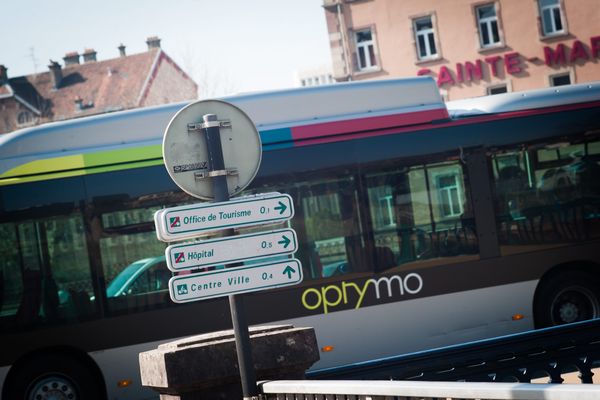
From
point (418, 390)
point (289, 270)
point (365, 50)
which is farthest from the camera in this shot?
point (365, 50)

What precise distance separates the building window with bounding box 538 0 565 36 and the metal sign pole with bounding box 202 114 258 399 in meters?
34.4

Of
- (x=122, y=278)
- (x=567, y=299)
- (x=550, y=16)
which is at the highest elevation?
(x=550, y=16)

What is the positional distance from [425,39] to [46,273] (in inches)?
1248

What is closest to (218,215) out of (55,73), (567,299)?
(567,299)

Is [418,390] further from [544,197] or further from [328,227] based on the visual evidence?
[544,197]

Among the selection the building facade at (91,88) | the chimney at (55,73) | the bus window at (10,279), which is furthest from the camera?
the chimney at (55,73)

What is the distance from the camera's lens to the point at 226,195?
19.5 feet

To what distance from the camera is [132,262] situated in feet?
34.8

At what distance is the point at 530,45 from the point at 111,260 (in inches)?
1208

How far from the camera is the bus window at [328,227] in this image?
36.6 feet

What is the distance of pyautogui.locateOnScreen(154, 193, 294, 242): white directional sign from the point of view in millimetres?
5707

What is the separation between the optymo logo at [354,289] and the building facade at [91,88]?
51047mm

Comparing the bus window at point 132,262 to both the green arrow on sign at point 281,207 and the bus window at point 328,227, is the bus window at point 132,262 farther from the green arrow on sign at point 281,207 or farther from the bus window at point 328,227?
the green arrow on sign at point 281,207

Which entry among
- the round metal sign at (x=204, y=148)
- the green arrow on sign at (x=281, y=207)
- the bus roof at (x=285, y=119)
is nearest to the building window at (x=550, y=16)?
the bus roof at (x=285, y=119)
